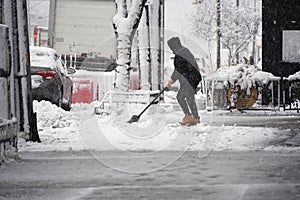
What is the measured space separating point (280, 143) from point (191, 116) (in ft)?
12.7

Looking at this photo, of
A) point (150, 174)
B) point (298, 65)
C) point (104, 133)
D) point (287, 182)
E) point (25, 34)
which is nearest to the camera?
point (287, 182)

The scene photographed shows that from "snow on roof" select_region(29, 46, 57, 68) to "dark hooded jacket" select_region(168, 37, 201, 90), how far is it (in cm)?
281

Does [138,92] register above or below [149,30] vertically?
below

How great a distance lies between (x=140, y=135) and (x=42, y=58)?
4625 mm

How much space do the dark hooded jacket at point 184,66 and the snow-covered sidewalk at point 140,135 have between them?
3.15 feet

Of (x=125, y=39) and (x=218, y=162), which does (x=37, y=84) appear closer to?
(x=125, y=39)

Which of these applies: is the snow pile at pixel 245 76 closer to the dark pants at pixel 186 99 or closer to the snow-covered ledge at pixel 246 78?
the snow-covered ledge at pixel 246 78

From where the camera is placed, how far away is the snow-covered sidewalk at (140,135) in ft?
37.3

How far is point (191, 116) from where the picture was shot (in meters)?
15.5

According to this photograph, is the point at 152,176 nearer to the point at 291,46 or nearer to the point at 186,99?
the point at 186,99

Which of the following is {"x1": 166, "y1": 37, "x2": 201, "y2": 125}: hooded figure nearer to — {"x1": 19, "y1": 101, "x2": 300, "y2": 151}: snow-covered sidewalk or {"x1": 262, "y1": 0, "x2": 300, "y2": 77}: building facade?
{"x1": 19, "y1": 101, "x2": 300, "y2": 151}: snow-covered sidewalk

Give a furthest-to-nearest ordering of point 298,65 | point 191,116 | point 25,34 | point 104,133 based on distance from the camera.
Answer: point 298,65 → point 191,116 → point 104,133 → point 25,34

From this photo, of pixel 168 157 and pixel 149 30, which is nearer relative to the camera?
pixel 168 157

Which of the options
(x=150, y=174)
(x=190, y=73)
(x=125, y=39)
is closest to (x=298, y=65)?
(x=125, y=39)
